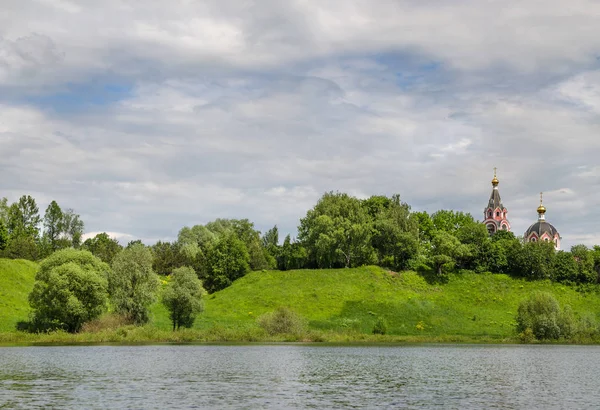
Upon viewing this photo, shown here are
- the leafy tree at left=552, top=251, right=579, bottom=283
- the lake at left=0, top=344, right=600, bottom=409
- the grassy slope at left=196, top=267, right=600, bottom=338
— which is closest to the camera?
the lake at left=0, top=344, right=600, bottom=409

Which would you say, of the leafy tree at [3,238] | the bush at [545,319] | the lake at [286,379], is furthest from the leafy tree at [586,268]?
the leafy tree at [3,238]

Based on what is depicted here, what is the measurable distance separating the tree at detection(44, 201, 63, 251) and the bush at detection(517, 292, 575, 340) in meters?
135

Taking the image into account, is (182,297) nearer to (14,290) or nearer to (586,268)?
(14,290)

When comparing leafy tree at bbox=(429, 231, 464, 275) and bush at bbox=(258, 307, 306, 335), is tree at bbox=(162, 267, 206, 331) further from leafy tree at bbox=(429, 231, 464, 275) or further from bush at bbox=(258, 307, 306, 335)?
leafy tree at bbox=(429, 231, 464, 275)

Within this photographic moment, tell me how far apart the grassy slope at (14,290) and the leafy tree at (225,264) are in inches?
1539

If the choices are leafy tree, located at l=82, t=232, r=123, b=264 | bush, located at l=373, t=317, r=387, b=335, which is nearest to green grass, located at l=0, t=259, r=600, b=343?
bush, located at l=373, t=317, r=387, b=335

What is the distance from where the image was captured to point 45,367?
58.2m

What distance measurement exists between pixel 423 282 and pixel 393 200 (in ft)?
109

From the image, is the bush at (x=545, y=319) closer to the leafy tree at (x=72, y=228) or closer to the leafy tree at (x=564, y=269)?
the leafy tree at (x=564, y=269)

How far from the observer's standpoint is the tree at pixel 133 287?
99875 mm

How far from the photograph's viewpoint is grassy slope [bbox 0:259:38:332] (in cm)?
10025

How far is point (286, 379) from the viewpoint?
175ft

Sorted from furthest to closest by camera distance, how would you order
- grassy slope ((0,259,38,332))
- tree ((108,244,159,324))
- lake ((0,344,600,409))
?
grassy slope ((0,259,38,332)) < tree ((108,244,159,324)) < lake ((0,344,600,409))

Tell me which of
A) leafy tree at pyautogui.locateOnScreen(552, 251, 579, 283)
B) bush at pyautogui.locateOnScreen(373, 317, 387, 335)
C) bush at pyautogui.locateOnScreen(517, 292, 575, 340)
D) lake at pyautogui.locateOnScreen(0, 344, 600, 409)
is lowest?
lake at pyautogui.locateOnScreen(0, 344, 600, 409)
